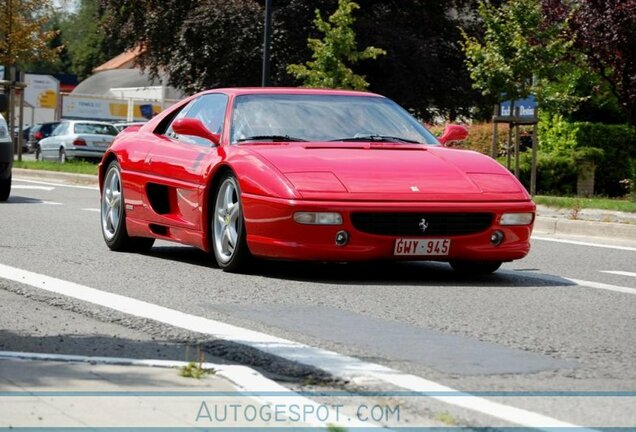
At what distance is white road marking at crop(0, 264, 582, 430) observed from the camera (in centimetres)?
493

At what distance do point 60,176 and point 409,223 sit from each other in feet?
71.3

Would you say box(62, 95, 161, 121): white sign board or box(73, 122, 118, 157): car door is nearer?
box(73, 122, 118, 157): car door

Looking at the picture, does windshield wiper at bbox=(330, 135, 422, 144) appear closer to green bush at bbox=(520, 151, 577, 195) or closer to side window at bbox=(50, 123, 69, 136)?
green bush at bbox=(520, 151, 577, 195)

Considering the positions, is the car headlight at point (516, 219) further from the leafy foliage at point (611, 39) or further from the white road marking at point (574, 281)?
the leafy foliage at point (611, 39)

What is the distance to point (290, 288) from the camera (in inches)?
356

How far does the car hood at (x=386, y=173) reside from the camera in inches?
372

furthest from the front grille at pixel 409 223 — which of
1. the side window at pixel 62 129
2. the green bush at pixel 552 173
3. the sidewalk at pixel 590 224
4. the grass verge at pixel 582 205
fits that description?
the side window at pixel 62 129

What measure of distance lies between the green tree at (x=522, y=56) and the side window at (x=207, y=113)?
13.4 metres

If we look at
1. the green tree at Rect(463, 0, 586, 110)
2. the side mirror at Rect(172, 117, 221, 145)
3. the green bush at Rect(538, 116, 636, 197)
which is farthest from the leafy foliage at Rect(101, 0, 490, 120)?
the side mirror at Rect(172, 117, 221, 145)

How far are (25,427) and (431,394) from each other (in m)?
1.51

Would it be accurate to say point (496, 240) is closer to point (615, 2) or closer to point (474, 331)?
point (474, 331)

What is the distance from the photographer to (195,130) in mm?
10484

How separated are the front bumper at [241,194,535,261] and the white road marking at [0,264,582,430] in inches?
52.0

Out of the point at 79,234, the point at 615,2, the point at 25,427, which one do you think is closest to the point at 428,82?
the point at 615,2
